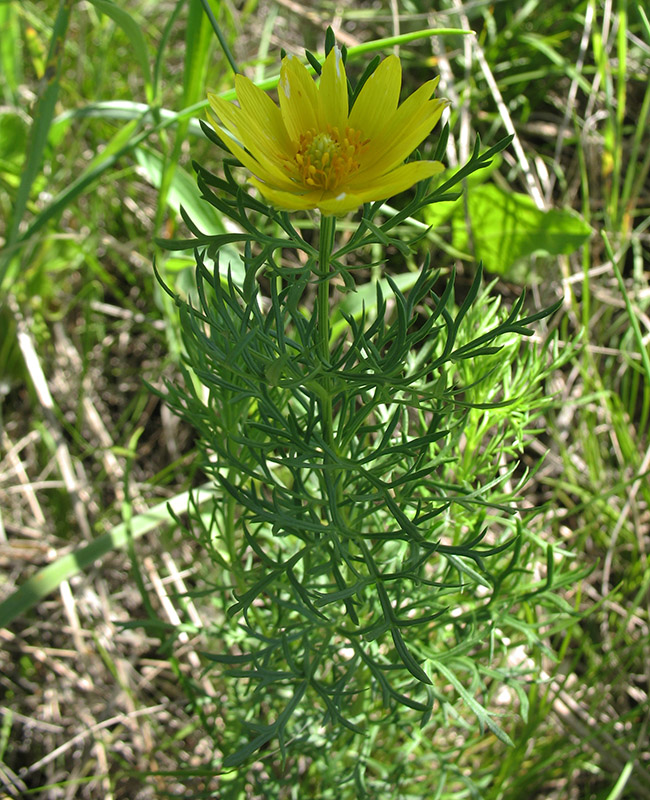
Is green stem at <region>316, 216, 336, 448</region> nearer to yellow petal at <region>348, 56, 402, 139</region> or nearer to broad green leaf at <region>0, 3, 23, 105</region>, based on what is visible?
yellow petal at <region>348, 56, 402, 139</region>

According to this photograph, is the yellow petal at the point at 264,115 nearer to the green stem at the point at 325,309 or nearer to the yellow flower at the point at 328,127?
the yellow flower at the point at 328,127

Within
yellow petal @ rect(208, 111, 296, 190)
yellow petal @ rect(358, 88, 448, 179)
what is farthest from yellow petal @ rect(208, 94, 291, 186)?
yellow petal @ rect(358, 88, 448, 179)

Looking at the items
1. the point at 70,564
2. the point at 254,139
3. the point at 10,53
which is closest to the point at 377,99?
the point at 254,139

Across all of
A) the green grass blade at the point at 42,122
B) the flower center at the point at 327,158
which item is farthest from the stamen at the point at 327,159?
the green grass blade at the point at 42,122

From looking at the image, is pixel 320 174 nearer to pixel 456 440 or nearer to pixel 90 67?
pixel 456 440

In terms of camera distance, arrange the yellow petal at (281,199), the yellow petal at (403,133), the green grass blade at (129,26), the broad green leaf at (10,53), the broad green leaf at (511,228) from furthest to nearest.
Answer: the broad green leaf at (10,53)
the broad green leaf at (511,228)
the green grass blade at (129,26)
the yellow petal at (403,133)
the yellow petal at (281,199)
